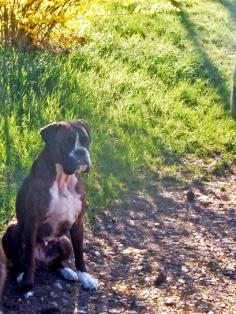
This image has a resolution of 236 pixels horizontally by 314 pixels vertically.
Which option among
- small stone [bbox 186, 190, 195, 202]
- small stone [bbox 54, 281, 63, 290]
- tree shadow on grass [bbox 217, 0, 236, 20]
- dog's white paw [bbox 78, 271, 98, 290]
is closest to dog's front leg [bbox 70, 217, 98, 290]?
dog's white paw [bbox 78, 271, 98, 290]

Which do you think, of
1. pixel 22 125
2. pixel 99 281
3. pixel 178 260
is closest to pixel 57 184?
pixel 99 281

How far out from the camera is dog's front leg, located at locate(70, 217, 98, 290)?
17.8ft

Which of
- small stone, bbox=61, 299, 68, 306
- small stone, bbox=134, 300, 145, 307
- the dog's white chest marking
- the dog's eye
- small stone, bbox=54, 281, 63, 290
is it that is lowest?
small stone, bbox=54, 281, 63, 290

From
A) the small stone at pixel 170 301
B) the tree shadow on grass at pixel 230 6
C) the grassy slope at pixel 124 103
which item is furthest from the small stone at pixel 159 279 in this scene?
the tree shadow on grass at pixel 230 6

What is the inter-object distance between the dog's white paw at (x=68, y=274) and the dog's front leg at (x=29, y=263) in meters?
0.32

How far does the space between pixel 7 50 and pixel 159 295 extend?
→ 4.63 meters

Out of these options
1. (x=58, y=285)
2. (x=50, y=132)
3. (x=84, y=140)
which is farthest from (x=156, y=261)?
(x=50, y=132)

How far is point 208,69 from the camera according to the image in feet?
36.4

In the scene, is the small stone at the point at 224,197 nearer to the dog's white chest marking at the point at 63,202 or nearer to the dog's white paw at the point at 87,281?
the dog's white paw at the point at 87,281

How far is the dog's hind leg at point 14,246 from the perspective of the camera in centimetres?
535

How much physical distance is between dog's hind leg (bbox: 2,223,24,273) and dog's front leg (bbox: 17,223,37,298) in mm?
133

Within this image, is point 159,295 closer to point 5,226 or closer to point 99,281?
point 99,281

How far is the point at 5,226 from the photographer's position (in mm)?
6016

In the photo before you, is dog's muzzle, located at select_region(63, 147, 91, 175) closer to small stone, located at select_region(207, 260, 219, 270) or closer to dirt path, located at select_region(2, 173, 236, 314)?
dirt path, located at select_region(2, 173, 236, 314)
